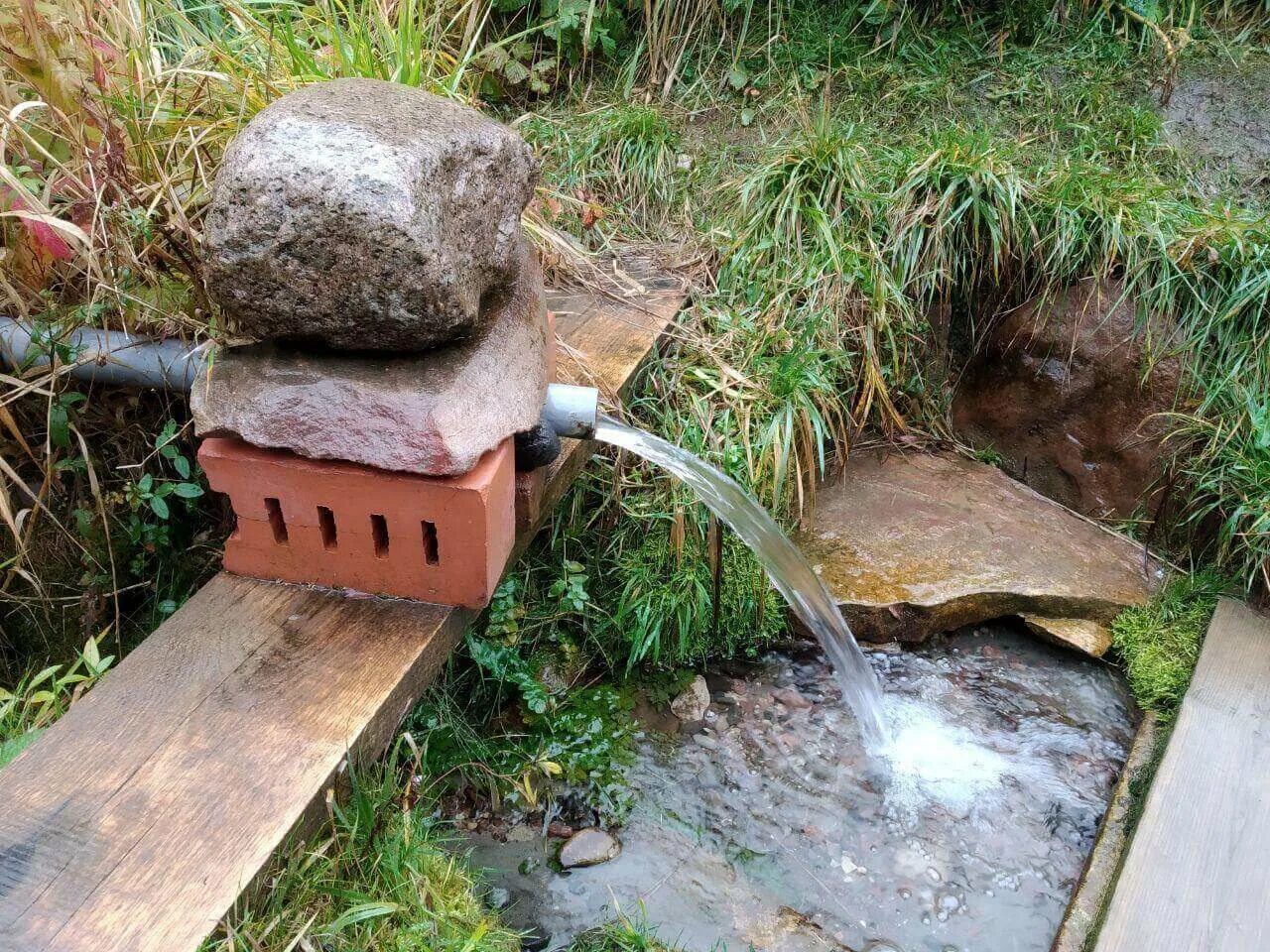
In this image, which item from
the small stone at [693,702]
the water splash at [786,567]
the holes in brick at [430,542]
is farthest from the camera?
the small stone at [693,702]

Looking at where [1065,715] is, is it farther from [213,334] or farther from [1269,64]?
[1269,64]

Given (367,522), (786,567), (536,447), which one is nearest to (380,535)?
(367,522)

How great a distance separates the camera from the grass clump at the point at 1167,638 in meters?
2.90

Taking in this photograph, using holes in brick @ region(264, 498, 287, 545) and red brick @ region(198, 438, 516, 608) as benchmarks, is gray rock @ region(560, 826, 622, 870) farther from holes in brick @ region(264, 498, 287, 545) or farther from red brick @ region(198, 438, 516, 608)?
holes in brick @ region(264, 498, 287, 545)

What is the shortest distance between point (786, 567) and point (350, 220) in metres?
1.64

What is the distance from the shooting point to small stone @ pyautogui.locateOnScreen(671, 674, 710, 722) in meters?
2.83

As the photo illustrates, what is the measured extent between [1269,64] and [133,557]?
16.2 ft

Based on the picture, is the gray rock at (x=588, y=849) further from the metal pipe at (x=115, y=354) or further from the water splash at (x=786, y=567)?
the metal pipe at (x=115, y=354)

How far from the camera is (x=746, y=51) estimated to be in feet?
15.0

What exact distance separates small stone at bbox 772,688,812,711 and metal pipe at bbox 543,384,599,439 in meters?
1.21

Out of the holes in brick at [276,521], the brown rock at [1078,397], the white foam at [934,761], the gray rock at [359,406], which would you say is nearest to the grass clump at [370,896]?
the holes in brick at [276,521]

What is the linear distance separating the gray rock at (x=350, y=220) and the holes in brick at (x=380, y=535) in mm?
349

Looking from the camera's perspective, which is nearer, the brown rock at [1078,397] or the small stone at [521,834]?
the small stone at [521,834]

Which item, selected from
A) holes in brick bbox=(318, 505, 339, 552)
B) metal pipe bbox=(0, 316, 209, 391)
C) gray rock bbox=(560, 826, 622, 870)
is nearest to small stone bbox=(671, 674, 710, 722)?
gray rock bbox=(560, 826, 622, 870)
